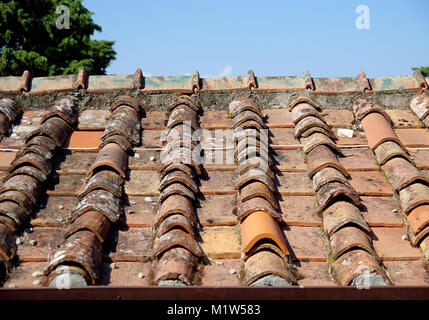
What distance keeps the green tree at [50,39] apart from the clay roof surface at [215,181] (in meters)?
16.5

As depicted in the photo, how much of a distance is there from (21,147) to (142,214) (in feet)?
5.10

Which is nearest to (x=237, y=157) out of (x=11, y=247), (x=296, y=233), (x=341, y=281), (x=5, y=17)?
(x=296, y=233)

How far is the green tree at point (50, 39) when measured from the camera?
21094 mm

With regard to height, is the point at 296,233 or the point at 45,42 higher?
the point at 45,42

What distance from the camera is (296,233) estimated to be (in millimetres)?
3711

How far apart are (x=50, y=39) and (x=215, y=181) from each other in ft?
69.4

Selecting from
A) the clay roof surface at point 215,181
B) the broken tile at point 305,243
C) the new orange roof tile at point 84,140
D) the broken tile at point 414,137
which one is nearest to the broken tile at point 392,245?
the clay roof surface at point 215,181

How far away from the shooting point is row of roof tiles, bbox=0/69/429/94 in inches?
220

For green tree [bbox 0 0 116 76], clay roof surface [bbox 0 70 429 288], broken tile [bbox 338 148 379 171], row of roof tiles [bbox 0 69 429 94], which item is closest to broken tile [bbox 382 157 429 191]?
clay roof surface [bbox 0 70 429 288]

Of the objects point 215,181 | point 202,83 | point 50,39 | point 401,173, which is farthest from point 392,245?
point 50,39

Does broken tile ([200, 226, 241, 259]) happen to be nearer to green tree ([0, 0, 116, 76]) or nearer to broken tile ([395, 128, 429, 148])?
broken tile ([395, 128, 429, 148])

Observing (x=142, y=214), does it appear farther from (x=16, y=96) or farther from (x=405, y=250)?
(x=16, y=96)

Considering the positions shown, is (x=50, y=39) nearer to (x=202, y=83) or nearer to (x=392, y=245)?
(x=202, y=83)

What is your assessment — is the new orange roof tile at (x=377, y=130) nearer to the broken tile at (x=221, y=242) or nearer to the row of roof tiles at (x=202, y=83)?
the row of roof tiles at (x=202, y=83)
